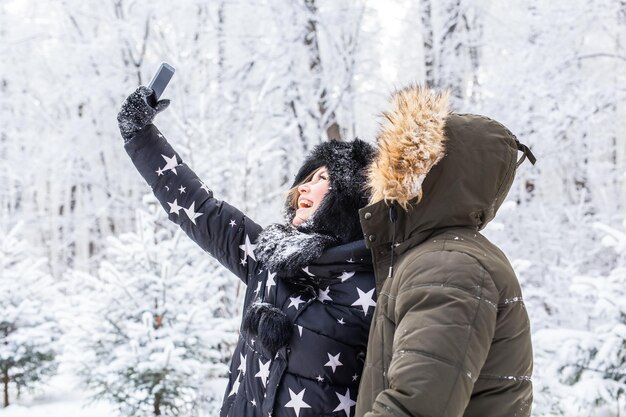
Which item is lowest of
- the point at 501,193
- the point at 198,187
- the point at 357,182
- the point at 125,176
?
the point at 501,193

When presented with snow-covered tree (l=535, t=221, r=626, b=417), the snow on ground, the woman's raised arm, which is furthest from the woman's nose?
the snow on ground

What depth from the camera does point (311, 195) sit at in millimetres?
2000

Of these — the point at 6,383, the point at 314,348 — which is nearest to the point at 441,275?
the point at 314,348

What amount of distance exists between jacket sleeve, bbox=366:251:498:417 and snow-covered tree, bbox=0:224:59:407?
6802 millimetres

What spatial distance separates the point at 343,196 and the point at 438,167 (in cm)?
57

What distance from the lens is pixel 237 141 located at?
28.6 ft

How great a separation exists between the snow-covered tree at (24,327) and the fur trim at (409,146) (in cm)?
671

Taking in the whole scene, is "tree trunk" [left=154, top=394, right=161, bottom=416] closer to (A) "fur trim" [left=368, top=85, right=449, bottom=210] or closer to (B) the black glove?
(B) the black glove

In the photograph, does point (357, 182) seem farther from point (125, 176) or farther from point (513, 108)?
point (125, 176)

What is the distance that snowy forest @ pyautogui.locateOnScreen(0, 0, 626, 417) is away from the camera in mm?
4984

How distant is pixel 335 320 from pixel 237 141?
7.18 metres

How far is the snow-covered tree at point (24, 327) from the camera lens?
709 centimetres

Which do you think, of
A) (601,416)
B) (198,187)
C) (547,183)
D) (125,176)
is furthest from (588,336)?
(125,176)

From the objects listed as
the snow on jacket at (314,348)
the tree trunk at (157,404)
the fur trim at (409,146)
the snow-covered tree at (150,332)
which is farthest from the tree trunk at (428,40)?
the fur trim at (409,146)
